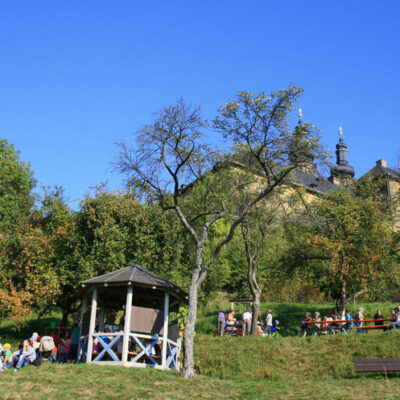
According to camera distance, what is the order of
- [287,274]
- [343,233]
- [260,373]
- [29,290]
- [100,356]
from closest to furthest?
[100,356]
[260,373]
[29,290]
[343,233]
[287,274]

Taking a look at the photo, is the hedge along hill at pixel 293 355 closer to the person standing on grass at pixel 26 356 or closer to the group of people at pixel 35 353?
the group of people at pixel 35 353

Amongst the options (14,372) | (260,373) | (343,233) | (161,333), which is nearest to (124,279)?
(161,333)

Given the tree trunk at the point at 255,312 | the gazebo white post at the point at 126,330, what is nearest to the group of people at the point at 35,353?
the gazebo white post at the point at 126,330

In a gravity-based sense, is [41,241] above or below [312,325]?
above

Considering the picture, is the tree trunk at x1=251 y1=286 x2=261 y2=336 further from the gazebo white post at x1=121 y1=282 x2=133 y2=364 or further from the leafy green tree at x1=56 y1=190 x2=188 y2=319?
the gazebo white post at x1=121 y1=282 x2=133 y2=364

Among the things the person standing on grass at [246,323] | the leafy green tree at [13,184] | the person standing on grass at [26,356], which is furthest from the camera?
the leafy green tree at [13,184]

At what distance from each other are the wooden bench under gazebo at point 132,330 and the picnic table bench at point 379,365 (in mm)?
6797

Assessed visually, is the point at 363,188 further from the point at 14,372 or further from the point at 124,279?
the point at 14,372

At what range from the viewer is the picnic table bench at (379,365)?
16.5 metres

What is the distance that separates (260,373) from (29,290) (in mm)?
16828

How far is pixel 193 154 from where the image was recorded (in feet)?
68.4

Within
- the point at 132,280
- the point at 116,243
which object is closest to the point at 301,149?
the point at 132,280

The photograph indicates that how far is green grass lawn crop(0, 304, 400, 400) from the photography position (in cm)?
1460

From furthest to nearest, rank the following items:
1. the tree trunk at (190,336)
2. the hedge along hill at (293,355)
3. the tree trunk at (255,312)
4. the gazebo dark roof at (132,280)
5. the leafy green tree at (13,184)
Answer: the leafy green tree at (13,184) → the tree trunk at (255,312) → the hedge along hill at (293,355) → the gazebo dark roof at (132,280) → the tree trunk at (190,336)
